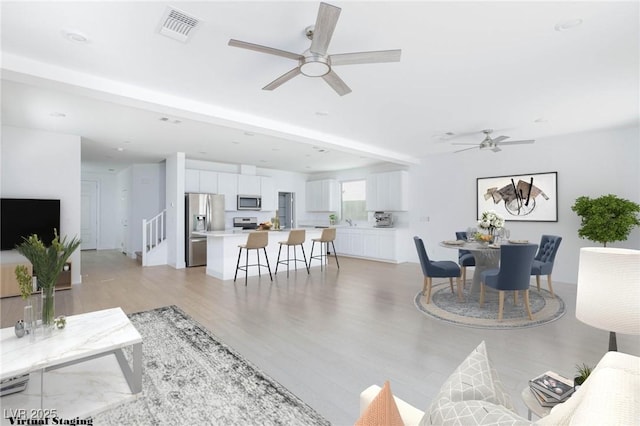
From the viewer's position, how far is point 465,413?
791 mm

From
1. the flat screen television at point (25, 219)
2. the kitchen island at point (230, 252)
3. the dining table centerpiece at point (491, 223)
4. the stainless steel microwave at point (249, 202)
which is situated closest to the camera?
the dining table centerpiece at point (491, 223)

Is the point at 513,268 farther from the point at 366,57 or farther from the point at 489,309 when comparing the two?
the point at 366,57

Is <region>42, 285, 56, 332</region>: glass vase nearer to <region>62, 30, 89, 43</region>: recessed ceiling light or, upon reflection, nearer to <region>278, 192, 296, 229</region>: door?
<region>62, 30, 89, 43</region>: recessed ceiling light

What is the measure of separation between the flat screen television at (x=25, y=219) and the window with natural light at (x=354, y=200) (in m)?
7.05

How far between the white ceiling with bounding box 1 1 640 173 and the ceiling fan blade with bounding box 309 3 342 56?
0.23 meters

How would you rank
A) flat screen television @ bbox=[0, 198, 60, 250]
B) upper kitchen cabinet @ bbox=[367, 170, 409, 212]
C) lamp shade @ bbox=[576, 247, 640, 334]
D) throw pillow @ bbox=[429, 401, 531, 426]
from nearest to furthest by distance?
throw pillow @ bbox=[429, 401, 531, 426] < lamp shade @ bbox=[576, 247, 640, 334] < flat screen television @ bbox=[0, 198, 60, 250] < upper kitchen cabinet @ bbox=[367, 170, 409, 212]

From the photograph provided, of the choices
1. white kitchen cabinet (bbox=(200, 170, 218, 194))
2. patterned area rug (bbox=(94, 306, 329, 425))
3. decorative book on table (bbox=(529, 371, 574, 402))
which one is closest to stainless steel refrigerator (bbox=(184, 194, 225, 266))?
white kitchen cabinet (bbox=(200, 170, 218, 194))

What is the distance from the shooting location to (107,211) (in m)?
10.5

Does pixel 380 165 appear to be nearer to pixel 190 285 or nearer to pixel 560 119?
pixel 560 119

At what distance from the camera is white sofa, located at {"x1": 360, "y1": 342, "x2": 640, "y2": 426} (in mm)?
600

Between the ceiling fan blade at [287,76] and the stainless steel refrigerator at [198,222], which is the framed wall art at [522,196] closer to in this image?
the ceiling fan blade at [287,76]

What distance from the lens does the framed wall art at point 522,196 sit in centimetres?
582

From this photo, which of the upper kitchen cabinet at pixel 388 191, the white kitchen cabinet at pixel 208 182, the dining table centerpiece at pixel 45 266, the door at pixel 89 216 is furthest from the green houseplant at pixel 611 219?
the door at pixel 89 216

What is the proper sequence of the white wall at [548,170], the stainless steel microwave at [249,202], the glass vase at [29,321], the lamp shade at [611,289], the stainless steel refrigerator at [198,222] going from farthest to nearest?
the stainless steel microwave at [249,202] < the stainless steel refrigerator at [198,222] < the white wall at [548,170] < the glass vase at [29,321] < the lamp shade at [611,289]
